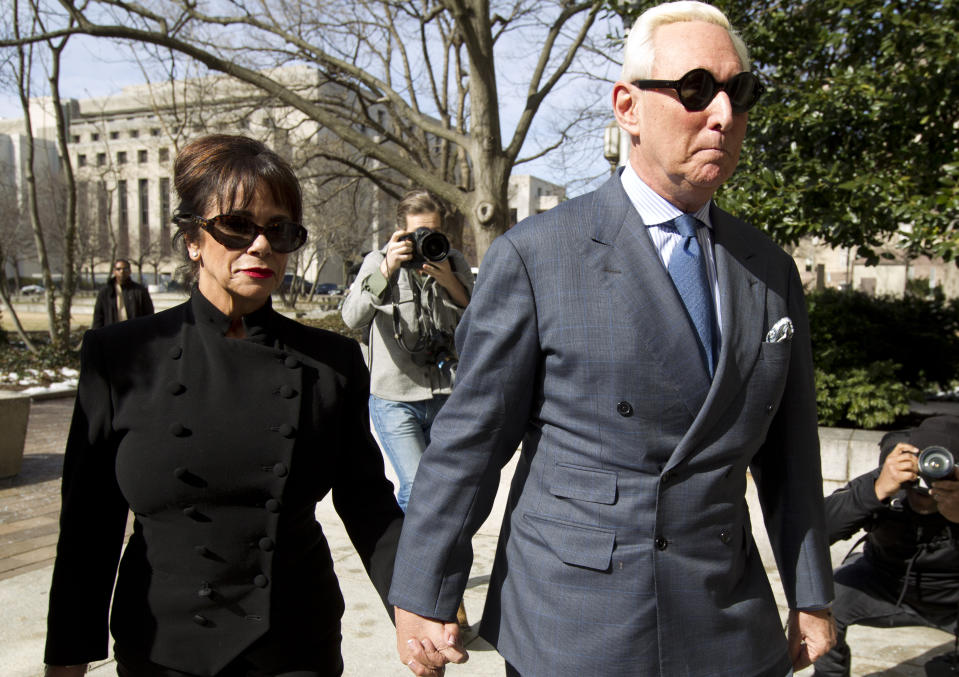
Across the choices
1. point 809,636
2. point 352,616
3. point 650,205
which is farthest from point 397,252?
point 809,636

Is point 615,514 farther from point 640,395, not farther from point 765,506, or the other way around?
point 765,506

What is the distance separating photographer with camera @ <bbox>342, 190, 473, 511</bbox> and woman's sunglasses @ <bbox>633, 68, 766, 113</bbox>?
2351 millimetres

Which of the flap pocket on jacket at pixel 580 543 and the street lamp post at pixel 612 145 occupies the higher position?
the street lamp post at pixel 612 145

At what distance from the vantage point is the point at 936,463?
→ 2807 millimetres

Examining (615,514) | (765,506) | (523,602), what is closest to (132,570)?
(523,602)

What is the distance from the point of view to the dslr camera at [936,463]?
280cm

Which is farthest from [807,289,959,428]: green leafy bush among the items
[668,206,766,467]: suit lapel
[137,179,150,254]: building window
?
[137,179,150,254]: building window

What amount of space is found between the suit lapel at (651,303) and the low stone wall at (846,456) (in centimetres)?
396

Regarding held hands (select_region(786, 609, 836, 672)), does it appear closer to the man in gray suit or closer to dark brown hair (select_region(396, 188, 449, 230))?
the man in gray suit

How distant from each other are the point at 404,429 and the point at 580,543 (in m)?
2.52

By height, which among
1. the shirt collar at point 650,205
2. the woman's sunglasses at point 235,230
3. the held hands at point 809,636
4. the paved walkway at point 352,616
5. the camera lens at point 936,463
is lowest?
the paved walkway at point 352,616

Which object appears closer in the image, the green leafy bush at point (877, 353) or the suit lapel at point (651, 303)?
the suit lapel at point (651, 303)

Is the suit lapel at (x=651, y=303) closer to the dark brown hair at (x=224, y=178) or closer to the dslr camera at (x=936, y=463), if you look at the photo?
the dark brown hair at (x=224, y=178)

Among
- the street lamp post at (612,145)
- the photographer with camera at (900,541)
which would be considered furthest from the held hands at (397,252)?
the street lamp post at (612,145)
